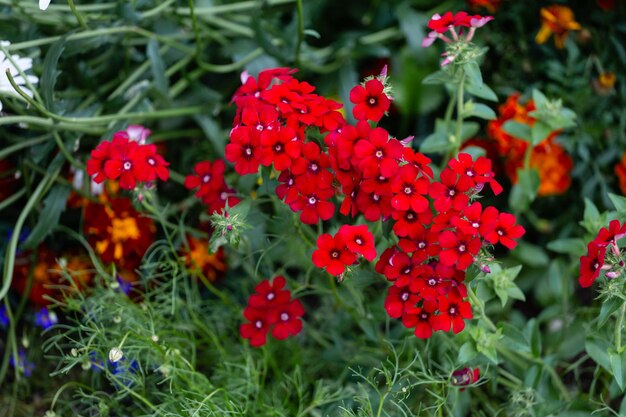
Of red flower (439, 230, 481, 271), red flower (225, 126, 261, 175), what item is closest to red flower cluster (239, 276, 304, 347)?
red flower (225, 126, 261, 175)

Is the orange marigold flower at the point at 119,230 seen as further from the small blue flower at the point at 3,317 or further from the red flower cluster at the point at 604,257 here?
the red flower cluster at the point at 604,257

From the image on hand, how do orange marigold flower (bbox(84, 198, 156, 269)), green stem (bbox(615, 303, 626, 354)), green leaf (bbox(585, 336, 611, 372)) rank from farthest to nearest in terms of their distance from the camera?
orange marigold flower (bbox(84, 198, 156, 269))
green leaf (bbox(585, 336, 611, 372))
green stem (bbox(615, 303, 626, 354))

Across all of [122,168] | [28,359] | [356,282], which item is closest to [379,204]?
[356,282]

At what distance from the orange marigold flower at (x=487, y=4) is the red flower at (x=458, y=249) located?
818 millimetres

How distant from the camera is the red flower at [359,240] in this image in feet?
3.74

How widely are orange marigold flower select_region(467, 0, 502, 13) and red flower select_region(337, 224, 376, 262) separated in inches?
31.9

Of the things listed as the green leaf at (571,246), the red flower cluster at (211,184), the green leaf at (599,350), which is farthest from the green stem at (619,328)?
the red flower cluster at (211,184)

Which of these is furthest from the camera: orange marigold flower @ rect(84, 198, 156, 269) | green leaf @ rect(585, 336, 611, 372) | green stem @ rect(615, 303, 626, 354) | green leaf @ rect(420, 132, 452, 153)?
orange marigold flower @ rect(84, 198, 156, 269)

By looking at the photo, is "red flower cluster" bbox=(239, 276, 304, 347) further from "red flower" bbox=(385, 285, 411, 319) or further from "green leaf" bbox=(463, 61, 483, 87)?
"green leaf" bbox=(463, 61, 483, 87)

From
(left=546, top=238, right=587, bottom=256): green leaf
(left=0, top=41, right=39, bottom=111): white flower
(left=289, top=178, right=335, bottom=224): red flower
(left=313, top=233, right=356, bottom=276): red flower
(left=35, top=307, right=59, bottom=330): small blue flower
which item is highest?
(left=0, top=41, right=39, bottom=111): white flower

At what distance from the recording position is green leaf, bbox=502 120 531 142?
Answer: 160 centimetres

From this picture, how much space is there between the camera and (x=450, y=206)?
1130 millimetres

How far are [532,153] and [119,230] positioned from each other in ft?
3.18

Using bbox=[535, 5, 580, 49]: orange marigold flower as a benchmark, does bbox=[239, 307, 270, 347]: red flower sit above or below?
below
